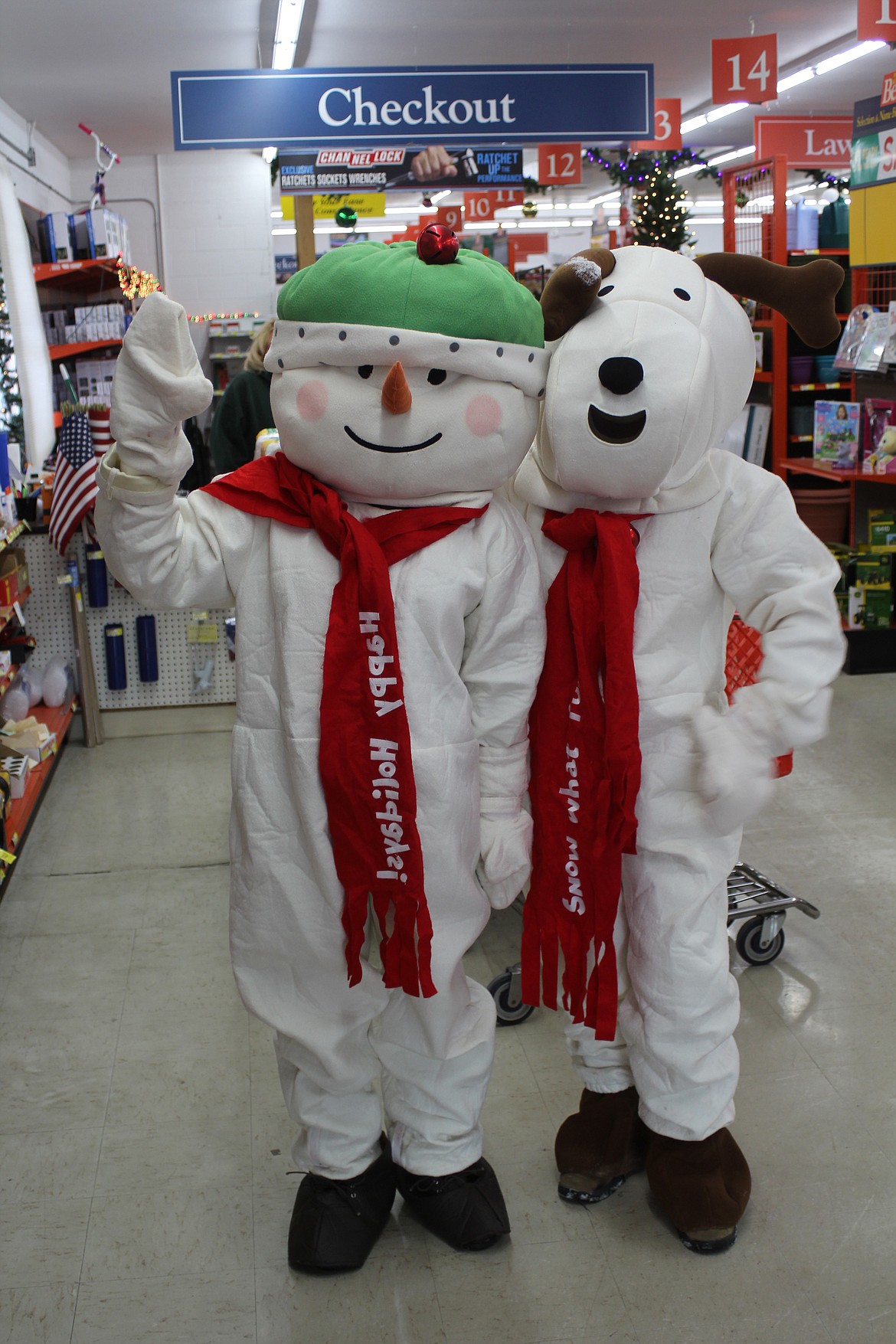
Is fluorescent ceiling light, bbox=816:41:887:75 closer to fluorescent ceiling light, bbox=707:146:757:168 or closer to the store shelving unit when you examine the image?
fluorescent ceiling light, bbox=707:146:757:168

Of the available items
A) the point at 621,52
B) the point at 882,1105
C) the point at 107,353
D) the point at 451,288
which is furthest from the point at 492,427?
the point at 621,52

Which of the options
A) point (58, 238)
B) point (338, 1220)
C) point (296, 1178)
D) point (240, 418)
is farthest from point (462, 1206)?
point (58, 238)

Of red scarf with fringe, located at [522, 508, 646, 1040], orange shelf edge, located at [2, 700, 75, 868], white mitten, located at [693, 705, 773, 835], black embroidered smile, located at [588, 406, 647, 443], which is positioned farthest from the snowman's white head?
orange shelf edge, located at [2, 700, 75, 868]

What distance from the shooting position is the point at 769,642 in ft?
5.78

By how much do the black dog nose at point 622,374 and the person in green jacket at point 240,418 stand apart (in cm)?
296

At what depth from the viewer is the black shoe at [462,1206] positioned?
1.97 metres

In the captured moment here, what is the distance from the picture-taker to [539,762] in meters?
1.91

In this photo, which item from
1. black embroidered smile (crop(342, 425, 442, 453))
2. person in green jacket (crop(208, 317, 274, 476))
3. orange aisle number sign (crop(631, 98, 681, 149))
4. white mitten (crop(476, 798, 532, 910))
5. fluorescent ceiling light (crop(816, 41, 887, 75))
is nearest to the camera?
black embroidered smile (crop(342, 425, 442, 453))

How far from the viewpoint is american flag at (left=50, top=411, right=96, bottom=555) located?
14.2 feet

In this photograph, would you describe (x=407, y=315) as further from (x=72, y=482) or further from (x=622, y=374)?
(x=72, y=482)

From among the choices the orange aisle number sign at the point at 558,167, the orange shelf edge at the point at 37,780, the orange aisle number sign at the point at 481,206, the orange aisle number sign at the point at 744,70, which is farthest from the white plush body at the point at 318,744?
the orange aisle number sign at the point at 481,206

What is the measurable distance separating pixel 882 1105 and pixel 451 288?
1797mm

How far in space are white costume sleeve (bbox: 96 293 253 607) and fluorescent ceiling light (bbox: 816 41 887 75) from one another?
33.3ft

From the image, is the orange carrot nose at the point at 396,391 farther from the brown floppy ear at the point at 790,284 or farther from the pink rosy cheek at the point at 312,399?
the brown floppy ear at the point at 790,284
